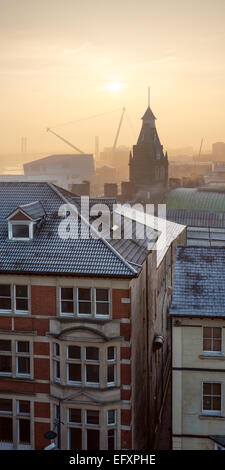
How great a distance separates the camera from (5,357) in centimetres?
3419

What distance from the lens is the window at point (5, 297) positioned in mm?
33781

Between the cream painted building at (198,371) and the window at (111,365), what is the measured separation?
351 cm

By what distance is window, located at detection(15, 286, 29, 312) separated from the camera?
33562 millimetres

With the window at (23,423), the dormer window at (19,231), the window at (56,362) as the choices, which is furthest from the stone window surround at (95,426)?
the dormer window at (19,231)

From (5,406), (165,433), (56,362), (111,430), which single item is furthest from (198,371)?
(165,433)

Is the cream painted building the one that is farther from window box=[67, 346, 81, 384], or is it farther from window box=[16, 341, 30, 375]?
window box=[16, 341, 30, 375]

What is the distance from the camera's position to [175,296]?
31.5 m

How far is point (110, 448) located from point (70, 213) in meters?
14.0

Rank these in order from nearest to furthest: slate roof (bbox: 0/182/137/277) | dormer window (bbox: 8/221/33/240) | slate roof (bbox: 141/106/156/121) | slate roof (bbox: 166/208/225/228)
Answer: slate roof (bbox: 0/182/137/277)
dormer window (bbox: 8/221/33/240)
slate roof (bbox: 166/208/225/228)
slate roof (bbox: 141/106/156/121)

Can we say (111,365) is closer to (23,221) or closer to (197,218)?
(23,221)

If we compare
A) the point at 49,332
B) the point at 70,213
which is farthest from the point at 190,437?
the point at 70,213

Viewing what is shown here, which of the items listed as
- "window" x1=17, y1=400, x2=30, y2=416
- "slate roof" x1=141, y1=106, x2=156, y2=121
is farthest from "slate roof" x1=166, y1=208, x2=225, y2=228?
"window" x1=17, y1=400, x2=30, y2=416

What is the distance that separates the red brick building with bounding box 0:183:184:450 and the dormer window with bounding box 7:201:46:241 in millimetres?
60

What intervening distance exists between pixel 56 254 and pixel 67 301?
2.78m
